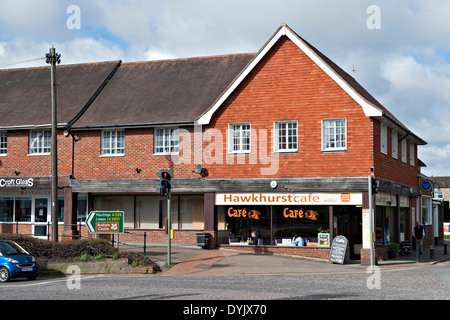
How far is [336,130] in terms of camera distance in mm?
28094

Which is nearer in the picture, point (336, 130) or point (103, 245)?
point (103, 245)

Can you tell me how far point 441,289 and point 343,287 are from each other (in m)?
2.65

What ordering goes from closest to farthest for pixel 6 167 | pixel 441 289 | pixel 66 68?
1. pixel 441 289
2. pixel 6 167
3. pixel 66 68

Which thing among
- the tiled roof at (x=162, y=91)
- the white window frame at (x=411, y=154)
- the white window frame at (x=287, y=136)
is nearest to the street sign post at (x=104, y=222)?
the tiled roof at (x=162, y=91)

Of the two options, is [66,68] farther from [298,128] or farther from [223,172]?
[298,128]

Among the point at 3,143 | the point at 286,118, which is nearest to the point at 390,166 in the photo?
the point at 286,118

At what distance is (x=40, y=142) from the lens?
33438 millimetres

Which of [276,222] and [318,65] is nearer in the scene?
[318,65]


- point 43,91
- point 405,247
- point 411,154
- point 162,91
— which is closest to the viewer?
point 405,247

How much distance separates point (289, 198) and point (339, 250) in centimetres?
347

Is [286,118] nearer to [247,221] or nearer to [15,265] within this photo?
[247,221]

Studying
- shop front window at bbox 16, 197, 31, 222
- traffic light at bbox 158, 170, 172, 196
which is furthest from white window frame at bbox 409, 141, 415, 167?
shop front window at bbox 16, 197, 31, 222

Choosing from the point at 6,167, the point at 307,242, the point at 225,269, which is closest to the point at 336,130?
the point at 307,242

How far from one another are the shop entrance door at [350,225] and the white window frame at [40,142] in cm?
1531
